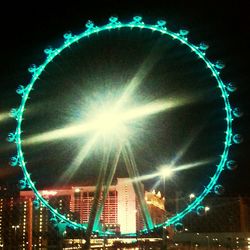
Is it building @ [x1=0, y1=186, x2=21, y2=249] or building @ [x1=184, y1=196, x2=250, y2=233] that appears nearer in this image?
building @ [x1=0, y1=186, x2=21, y2=249]

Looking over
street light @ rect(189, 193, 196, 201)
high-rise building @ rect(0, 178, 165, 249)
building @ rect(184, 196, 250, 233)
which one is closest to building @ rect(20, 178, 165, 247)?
high-rise building @ rect(0, 178, 165, 249)

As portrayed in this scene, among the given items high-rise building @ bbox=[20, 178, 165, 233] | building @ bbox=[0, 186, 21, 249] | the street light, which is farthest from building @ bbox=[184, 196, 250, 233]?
building @ bbox=[0, 186, 21, 249]

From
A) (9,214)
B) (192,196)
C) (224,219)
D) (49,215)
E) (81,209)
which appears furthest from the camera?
(224,219)

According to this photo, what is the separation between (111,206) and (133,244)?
5.95 m

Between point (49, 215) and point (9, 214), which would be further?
point (49, 215)

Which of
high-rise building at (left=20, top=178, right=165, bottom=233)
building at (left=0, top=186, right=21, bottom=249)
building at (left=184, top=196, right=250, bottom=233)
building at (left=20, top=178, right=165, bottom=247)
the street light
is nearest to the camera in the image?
building at (left=0, top=186, right=21, bottom=249)

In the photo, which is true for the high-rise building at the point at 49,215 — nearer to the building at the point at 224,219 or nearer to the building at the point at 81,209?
the building at the point at 81,209

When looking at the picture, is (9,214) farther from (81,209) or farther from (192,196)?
(192,196)

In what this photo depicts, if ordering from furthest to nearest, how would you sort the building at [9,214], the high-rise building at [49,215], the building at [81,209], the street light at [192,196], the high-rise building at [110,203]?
the high-rise building at [110,203] < the building at [81,209] < the street light at [192,196] < the building at [9,214] < the high-rise building at [49,215]

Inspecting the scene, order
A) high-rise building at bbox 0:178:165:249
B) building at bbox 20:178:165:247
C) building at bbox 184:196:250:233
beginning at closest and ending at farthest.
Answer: high-rise building at bbox 0:178:165:249 < building at bbox 20:178:165:247 < building at bbox 184:196:250:233

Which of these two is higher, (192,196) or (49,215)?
(192,196)

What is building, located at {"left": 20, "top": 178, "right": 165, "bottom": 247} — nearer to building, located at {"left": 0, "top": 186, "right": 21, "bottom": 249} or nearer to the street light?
building, located at {"left": 0, "top": 186, "right": 21, "bottom": 249}

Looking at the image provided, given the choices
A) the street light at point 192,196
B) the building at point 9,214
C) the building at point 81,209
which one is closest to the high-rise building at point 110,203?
the building at point 81,209

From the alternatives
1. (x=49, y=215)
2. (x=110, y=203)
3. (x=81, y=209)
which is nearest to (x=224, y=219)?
(x=110, y=203)
